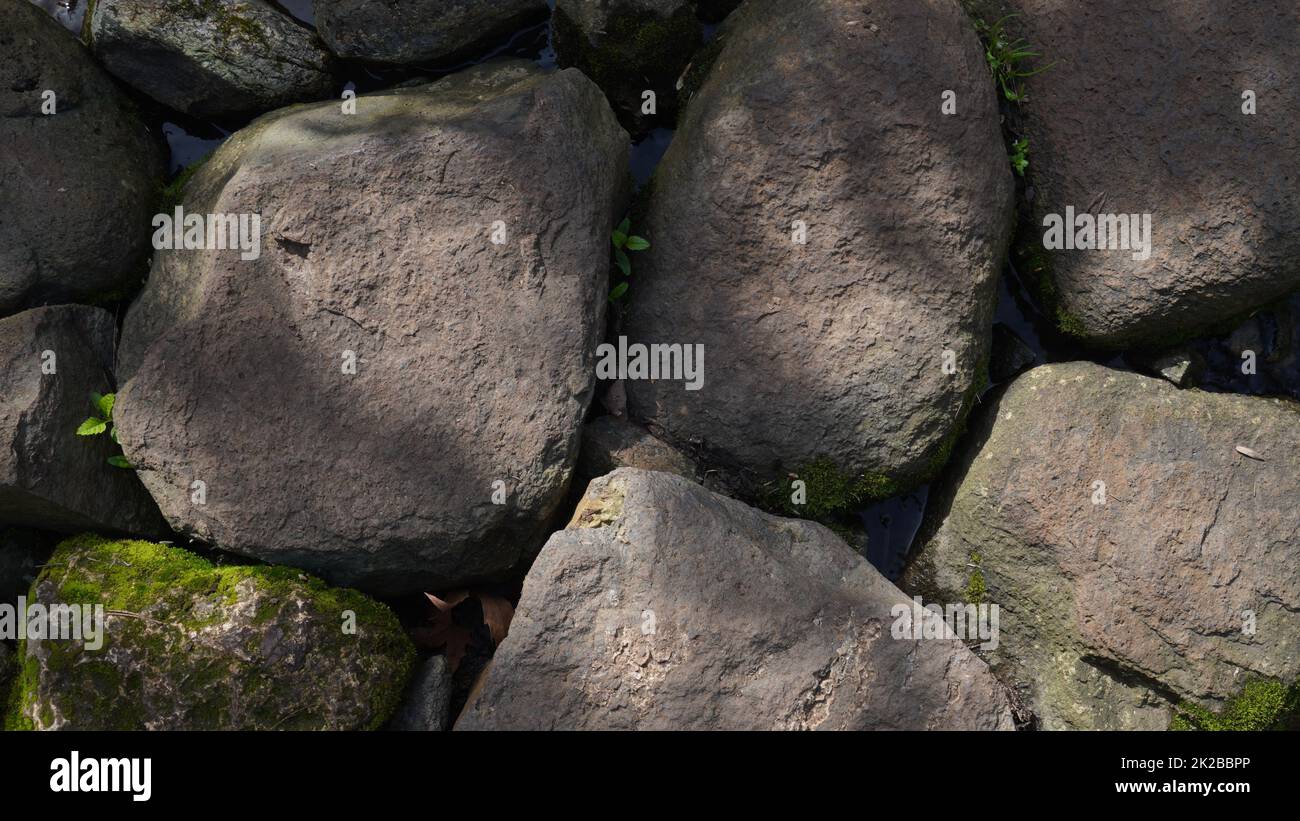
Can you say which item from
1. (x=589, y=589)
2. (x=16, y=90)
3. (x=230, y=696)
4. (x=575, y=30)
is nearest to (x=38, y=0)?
(x=16, y=90)

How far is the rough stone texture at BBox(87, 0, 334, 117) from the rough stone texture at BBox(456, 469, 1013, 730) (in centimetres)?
236

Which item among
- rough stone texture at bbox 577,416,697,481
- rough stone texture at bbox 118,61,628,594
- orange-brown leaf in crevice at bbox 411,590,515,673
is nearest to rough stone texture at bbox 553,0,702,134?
rough stone texture at bbox 118,61,628,594

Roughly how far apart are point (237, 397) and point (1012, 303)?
11.5 feet

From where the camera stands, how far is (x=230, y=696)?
384 centimetres

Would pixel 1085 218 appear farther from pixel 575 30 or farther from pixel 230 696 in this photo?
pixel 230 696

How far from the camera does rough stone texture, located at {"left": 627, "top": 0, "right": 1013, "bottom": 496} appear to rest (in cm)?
422

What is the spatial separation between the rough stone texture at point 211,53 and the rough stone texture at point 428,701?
8.71 feet

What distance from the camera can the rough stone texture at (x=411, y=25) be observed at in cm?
438

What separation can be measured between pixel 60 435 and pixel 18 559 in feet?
2.27

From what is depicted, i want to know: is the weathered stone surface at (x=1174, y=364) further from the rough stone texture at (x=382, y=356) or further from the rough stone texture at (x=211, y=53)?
the rough stone texture at (x=211, y=53)

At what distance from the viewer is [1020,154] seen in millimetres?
4500

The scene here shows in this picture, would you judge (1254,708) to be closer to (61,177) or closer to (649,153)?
(649,153)

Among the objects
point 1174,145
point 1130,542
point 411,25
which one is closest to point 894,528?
point 1130,542

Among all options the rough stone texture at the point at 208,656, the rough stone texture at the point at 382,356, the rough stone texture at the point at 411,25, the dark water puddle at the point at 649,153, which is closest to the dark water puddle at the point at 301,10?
the rough stone texture at the point at 411,25
